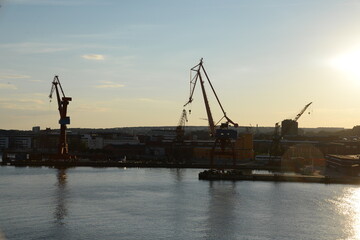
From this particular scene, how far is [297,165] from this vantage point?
2776 inches

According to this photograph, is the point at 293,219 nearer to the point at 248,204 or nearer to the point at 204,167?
the point at 248,204

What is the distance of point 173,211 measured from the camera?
32031 mm

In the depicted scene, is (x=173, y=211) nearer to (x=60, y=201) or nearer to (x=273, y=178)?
(x=60, y=201)

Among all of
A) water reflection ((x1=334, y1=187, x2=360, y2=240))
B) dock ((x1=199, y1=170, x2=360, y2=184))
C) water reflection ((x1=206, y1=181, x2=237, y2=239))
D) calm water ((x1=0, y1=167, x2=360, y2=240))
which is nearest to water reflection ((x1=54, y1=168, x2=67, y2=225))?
calm water ((x1=0, y1=167, x2=360, y2=240))

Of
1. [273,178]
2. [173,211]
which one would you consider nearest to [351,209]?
[173,211]

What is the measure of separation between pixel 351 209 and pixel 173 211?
1135cm

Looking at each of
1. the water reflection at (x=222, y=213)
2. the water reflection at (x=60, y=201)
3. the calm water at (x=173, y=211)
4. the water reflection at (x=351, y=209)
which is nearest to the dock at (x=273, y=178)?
the calm water at (x=173, y=211)

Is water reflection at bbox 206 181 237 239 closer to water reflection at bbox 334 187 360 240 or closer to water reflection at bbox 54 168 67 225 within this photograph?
water reflection at bbox 334 187 360 240

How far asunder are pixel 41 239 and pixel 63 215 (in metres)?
5.90

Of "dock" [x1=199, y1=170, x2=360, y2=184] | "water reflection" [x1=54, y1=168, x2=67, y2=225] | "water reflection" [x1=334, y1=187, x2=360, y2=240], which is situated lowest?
"water reflection" [x1=334, y1=187, x2=360, y2=240]

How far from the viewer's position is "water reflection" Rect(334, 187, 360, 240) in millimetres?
27531

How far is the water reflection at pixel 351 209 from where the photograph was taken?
2753cm

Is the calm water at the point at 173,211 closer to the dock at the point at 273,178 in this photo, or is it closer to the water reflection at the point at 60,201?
the water reflection at the point at 60,201

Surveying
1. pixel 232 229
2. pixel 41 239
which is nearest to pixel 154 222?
pixel 232 229
